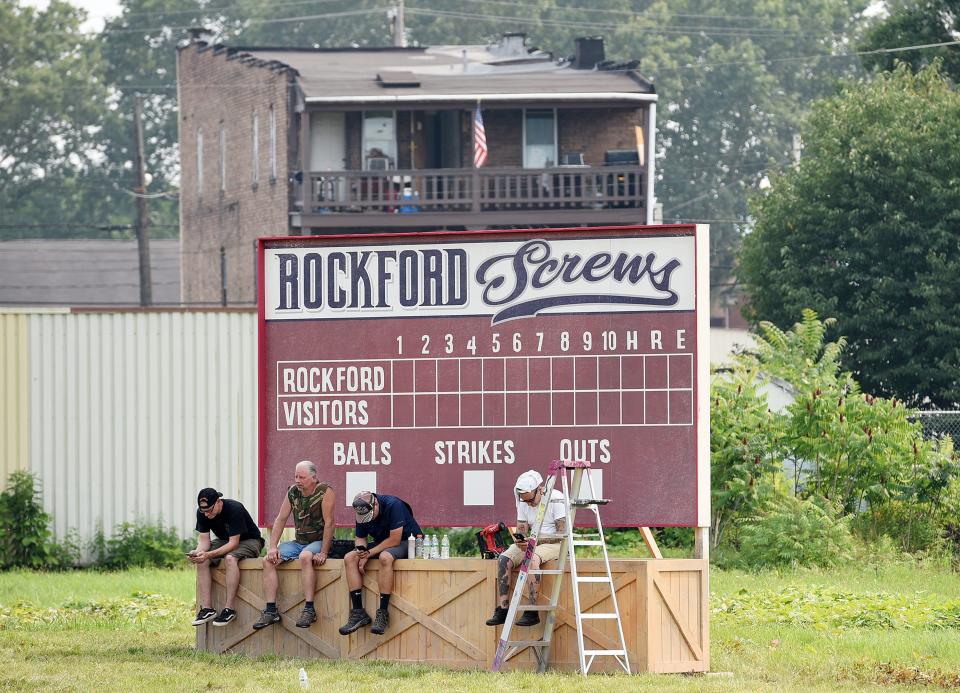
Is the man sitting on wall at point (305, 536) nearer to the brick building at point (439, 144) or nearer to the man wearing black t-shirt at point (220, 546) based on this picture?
the man wearing black t-shirt at point (220, 546)

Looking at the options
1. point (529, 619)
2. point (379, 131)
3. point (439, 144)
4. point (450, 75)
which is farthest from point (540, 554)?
point (450, 75)

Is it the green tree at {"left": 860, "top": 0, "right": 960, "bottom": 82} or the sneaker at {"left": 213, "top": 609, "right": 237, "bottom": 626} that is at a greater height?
the green tree at {"left": 860, "top": 0, "right": 960, "bottom": 82}

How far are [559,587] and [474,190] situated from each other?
84.9 feet

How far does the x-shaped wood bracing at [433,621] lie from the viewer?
15297 millimetres

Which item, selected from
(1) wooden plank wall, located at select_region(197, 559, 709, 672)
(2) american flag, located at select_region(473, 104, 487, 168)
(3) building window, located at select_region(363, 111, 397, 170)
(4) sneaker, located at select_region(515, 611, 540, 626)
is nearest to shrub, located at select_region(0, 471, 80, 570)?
(1) wooden plank wall, located at select_region(197, 559, 709, 672)

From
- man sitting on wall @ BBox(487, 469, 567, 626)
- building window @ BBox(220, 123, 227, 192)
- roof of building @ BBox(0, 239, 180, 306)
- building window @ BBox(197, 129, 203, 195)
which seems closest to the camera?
man sitting on wall @ BBox(487, 469, 567, 626)

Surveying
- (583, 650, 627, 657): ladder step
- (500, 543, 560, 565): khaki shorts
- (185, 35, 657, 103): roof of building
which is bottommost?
(583, 650, 627, 657): ladder step

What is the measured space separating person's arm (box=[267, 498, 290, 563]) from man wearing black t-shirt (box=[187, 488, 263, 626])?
50cm

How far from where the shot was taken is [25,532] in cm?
2388

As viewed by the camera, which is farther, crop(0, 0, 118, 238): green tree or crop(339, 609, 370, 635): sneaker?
crop(0, 0, 118, 238): green tree

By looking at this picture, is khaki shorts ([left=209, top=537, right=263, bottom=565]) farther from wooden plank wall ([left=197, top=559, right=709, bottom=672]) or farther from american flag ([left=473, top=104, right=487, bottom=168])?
american flag ([left=473, top=104, right=487, bottom=168])

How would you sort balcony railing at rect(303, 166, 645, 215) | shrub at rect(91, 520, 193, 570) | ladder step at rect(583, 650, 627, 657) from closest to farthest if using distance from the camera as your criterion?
1. ladder step at rect(583, 650, 627, 657)
2. shrub at rect(91, 520, 193, 570)
3. balcony railing at rect(303, 166, 645, 215)

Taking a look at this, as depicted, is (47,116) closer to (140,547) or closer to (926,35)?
(926,35)

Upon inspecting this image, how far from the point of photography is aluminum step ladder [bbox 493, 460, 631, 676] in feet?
47.9
